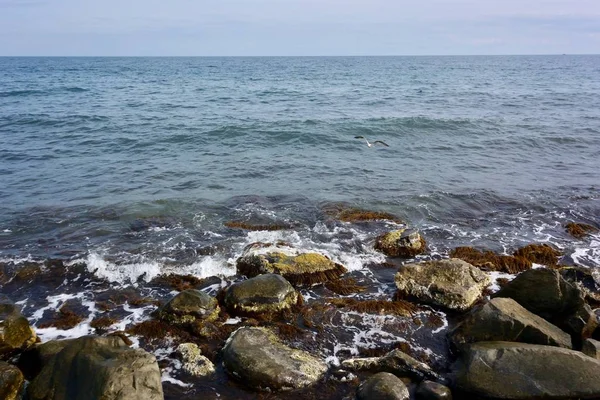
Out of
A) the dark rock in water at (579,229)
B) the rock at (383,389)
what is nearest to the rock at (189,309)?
the rock at (383,389)

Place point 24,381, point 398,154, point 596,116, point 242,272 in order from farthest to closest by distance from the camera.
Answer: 1. point 596,116
2. point 398,154
3. point 242,272
4. point 24,381

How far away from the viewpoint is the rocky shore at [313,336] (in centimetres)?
734

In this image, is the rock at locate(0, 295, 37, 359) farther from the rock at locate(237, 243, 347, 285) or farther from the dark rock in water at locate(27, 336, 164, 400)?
the rock at locate(237, 243, 347, 285)

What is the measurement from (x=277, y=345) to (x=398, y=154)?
19152 mm

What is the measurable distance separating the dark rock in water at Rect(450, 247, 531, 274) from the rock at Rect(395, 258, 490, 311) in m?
1.67

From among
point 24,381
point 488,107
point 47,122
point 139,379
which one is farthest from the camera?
point 488,107

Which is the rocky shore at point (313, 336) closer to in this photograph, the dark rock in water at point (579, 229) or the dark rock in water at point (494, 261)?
the dark rock in water at point (494, 261)

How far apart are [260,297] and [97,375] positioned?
4038 millimetres

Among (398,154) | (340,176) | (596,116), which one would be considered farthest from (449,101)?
(340,176)

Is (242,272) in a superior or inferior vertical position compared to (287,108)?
inferior

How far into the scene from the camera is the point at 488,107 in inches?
1662

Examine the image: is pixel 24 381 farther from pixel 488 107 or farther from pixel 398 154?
pixel 488 107

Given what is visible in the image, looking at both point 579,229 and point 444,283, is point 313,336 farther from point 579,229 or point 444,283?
point 579,229

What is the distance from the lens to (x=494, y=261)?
13.0 m
